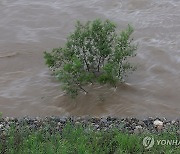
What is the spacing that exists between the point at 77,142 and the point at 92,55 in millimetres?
3440

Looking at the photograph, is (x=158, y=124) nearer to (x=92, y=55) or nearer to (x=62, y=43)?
(x=92, y=55)

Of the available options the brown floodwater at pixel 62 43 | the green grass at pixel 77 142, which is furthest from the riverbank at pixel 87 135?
the brown floodwater at pixel 62 43

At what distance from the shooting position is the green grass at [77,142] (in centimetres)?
655

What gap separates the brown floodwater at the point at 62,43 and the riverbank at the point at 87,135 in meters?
1.07

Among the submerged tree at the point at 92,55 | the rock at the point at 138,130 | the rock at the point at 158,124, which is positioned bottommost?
the rock at the point at 158,124

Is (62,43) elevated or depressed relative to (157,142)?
elevated

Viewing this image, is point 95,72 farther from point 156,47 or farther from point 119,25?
point 119,25

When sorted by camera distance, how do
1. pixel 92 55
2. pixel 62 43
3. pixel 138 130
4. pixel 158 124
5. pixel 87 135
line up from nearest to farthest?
1. pixel 87 135
2. pixel 138 130
3. pixel 158 124
4. pixel 92 55
5. pixel 62 43

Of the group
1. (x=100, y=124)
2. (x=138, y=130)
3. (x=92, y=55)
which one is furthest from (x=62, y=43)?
(x=138, y=130)

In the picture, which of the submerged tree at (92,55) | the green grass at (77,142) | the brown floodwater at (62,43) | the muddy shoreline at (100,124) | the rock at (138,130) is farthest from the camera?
the brown floodwater at (62,43)

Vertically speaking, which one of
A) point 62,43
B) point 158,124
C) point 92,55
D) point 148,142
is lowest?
point 158,124

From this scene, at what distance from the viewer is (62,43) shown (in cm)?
1238

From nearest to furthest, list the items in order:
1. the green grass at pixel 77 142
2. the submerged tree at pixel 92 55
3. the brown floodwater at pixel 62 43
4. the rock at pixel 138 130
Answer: the green grass at pixel 77 142, the rock at pixel 138 130, the submerged tree at pixel 92 55, the brown floodwater at pixel 62 43

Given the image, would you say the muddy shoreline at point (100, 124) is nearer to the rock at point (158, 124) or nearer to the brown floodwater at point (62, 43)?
the rock at point (158, 124)
